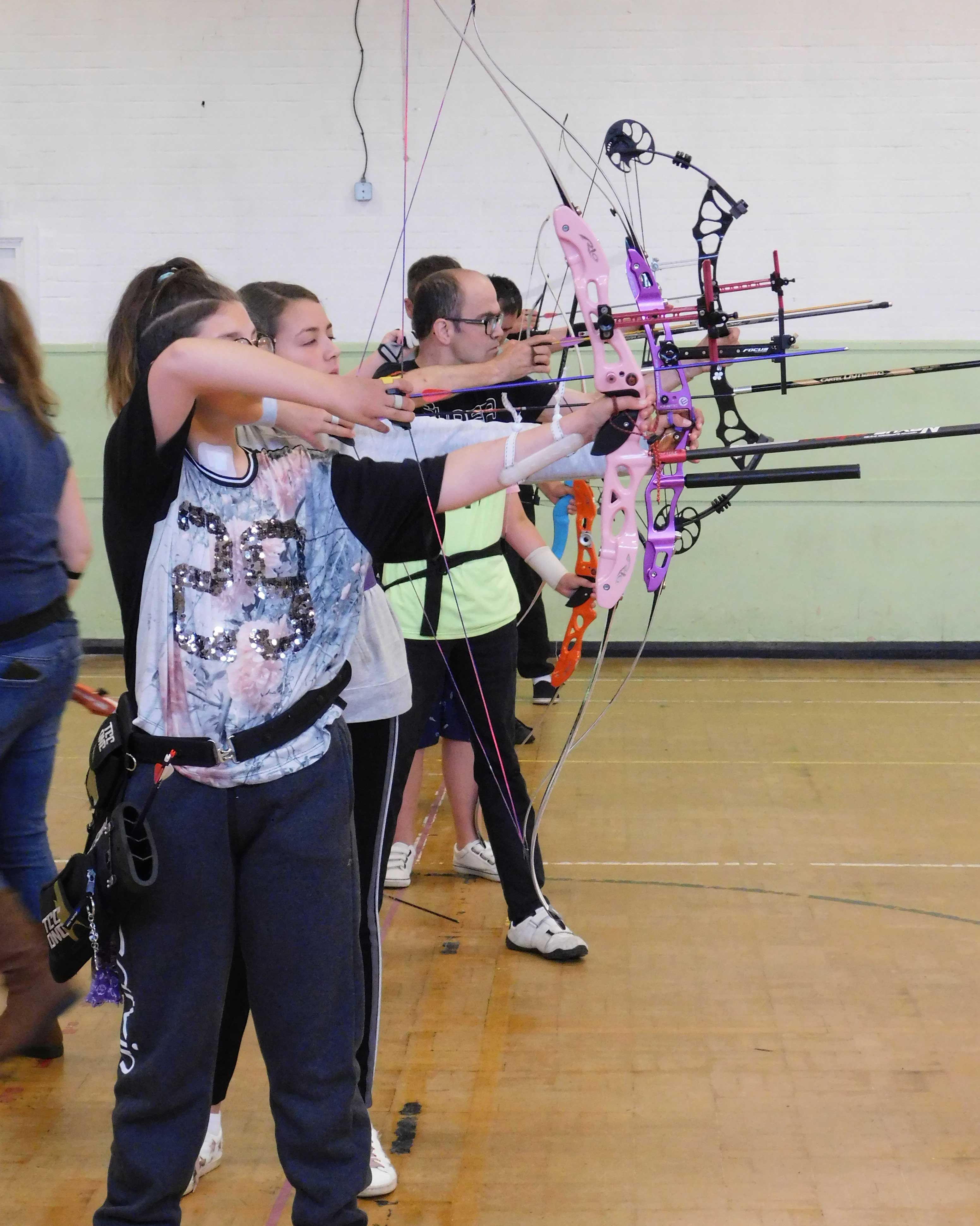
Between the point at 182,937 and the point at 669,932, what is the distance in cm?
166

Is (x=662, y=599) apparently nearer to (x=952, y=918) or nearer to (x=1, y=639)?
(x=952, y=918)

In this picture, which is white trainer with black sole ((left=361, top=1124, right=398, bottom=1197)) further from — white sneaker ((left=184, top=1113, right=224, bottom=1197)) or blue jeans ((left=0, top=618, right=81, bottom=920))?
blue jeans ((left=0, top=618, right=81, bottom=920))

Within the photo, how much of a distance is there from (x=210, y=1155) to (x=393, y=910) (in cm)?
108

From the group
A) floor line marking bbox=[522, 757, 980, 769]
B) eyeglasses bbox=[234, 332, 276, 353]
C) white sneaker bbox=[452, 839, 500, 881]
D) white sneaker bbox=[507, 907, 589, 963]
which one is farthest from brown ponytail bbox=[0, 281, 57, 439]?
floor line marking bbox=[522, 757, 980, 769]

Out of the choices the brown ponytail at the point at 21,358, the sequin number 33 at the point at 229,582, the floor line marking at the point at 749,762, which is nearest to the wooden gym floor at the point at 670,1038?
the floor line marking at the point at 749,762

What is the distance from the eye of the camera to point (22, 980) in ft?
6.51

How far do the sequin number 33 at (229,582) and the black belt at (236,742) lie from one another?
0.06 metres

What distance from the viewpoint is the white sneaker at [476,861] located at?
10.4 ft

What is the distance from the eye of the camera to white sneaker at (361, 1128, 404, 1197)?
1.86 m

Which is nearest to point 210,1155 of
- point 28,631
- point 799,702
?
point 28,631

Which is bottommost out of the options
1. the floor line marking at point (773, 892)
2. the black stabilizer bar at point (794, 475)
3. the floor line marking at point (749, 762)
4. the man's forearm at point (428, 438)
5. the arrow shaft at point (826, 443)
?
the floor line marking at point (749, 762)

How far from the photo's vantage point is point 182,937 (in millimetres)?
1374

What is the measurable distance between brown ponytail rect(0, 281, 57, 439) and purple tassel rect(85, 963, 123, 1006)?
0.94m

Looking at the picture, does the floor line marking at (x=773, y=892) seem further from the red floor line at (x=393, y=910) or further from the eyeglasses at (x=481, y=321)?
the eyeglasses at (x=481, y=321)
